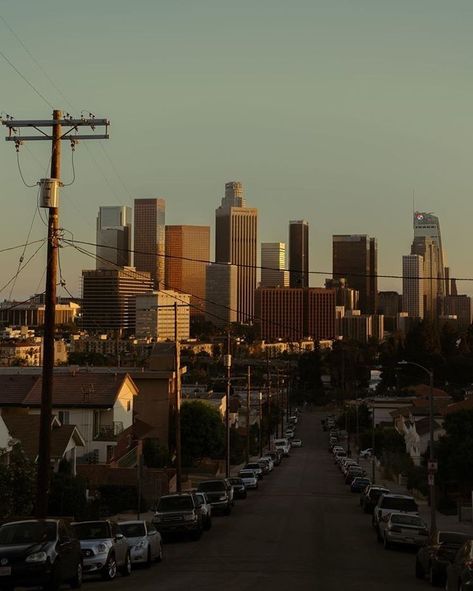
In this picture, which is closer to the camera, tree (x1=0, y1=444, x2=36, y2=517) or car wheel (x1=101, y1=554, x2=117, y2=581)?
car wheel (x1=101, y1=554, x2=117, y2=581)

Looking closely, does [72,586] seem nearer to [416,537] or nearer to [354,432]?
[416,537]

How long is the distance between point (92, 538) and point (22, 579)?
18.6 ft

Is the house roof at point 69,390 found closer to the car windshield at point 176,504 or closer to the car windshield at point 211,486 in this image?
the car windshield at point 211,486

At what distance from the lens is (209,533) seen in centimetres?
4150

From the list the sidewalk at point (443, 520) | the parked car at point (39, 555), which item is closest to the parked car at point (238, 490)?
the sidewalk at point (443, 520)

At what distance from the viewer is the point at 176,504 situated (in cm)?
3862

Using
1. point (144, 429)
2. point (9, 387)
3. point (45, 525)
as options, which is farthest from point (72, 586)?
point (144, 429)

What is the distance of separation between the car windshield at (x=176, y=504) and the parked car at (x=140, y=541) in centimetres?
747

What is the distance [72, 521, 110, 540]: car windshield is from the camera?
88.1ft

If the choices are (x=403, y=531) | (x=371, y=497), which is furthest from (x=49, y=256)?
(x=371, y=497)

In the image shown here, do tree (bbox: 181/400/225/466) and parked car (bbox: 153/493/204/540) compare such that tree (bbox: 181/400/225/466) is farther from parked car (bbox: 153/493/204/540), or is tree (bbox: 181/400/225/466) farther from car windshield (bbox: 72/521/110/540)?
car windshield (bbox: 72/521/110/540)

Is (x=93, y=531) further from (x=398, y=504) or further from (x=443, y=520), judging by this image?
(x=443, y=520)

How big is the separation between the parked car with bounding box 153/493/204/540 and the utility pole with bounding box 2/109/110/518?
10616mm

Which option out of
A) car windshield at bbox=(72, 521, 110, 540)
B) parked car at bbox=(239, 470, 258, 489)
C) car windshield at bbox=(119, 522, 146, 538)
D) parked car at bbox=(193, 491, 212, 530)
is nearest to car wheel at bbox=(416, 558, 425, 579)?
car windshield at bbox=(119, 522, 146, 538)
